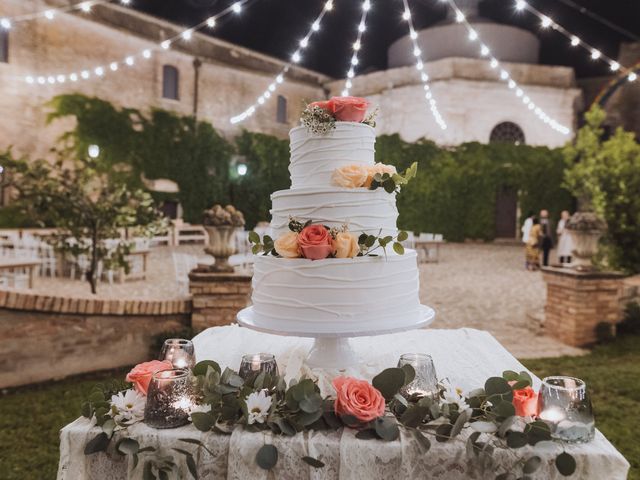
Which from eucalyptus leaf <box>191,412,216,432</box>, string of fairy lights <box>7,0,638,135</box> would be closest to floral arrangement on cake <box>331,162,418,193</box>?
eucalyptus leaf <box>191,412,216,432</box>

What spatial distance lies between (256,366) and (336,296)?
17.7 inches

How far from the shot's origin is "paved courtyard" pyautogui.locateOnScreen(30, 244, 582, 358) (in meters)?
6.33

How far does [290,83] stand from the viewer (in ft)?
67.6

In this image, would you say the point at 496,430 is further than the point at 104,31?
No

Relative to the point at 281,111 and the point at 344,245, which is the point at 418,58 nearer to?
the point at 344,245

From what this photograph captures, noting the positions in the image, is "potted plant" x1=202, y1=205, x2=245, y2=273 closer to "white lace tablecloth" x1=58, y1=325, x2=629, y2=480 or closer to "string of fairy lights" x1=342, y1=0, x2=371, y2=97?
"string of fairy lights" x1=342, y1=0, x2=371, y2=97

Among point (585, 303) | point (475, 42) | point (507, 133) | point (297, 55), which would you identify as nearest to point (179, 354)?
point (585, 303)

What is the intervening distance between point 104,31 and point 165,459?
55.2 feet

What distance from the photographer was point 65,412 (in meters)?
3.75

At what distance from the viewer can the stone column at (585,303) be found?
5.99m

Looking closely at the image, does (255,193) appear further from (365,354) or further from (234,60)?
(365,354)

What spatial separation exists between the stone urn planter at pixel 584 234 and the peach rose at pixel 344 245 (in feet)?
16.4

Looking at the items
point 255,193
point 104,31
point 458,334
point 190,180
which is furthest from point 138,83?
point 458,334

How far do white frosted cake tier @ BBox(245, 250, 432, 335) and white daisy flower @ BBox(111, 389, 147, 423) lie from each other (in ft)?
1.92
